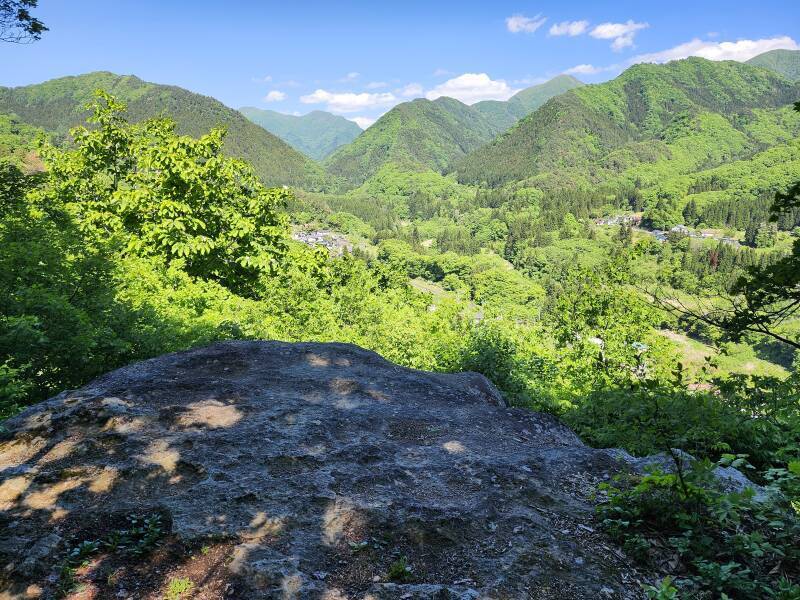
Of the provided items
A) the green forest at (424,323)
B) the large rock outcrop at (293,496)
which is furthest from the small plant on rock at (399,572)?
the green forest at (424,323)

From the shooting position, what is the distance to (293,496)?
16.7 ft

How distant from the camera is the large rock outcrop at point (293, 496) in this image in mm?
3930

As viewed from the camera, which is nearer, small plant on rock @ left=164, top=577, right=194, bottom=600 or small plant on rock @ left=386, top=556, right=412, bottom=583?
small plant on rock @ left=164, top=577, right=194, bottom=600

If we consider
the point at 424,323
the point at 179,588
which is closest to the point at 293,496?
the point at 179,588

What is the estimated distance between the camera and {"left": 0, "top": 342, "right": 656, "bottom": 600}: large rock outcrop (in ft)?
12.9

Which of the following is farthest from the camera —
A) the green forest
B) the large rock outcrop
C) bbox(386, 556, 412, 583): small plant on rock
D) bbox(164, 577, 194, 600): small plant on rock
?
the green forest

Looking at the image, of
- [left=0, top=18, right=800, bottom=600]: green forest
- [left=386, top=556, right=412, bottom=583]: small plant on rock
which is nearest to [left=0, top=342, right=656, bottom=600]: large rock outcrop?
[left=386, top=556, right=412, bottom=583]: small plant on rock

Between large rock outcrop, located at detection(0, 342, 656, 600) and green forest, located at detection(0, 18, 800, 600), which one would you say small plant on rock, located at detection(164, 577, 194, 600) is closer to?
large rock outcrop, located at detection(0, 342, 656, 600)

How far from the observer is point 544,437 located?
25.0ft

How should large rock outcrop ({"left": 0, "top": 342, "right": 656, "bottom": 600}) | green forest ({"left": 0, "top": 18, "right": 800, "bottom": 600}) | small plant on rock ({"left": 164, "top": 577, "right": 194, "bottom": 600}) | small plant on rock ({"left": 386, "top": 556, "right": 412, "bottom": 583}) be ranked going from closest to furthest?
small plant on rock ({"left": 164, "top": 577, "right": 194, "bottom": 600}) < large rock outcrop ({"left": 0, "top": 342, "right": 656, "bottom": 600}) < small plant on rock ({"left": 386, "top": 556, "right": 412, "bottom": 583}) < green forest ({"left": 0, "top": 18, "right": 800, "bottom": 600})

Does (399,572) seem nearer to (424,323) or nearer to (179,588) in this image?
(179,588)

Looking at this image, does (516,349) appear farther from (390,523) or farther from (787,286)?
(390,523)

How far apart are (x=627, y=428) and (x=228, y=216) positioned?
12.2 meters

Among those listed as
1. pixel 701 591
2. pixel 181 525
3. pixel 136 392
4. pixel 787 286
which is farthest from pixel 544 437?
pixel 136 392
